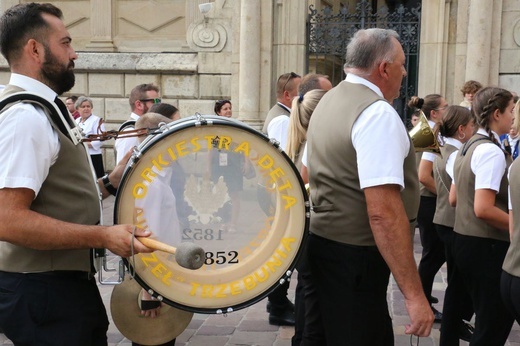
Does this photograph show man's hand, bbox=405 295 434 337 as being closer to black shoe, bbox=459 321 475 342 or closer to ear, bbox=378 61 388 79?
ear, bbox=378 61 388 79

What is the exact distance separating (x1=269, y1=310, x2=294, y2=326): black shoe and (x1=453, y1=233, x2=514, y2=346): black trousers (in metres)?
1.74

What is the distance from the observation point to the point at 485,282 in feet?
13.1

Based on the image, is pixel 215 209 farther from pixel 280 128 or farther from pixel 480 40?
pixel 480 40

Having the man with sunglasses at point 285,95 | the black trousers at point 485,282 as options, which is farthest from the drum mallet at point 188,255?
the man with sunglasses at point 285,95

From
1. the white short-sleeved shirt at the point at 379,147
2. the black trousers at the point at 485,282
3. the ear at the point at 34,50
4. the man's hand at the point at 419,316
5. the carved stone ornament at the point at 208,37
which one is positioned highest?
the carved stone ornament at the point at 208,37

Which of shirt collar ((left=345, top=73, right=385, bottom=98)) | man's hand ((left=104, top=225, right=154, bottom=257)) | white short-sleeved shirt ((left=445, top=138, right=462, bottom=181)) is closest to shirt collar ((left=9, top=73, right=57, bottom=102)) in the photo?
man's hand ((left=104, top=225, right=154, bottom=257))

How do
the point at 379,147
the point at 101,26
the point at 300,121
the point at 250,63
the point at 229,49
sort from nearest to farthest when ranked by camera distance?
the point at 379,147, the point at 300,121, the point at 250,63, the point at 229,49, the point at 101,26

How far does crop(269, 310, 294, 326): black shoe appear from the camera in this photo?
5621 millimetres

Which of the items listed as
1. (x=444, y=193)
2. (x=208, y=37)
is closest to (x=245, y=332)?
(x=444, y=193)

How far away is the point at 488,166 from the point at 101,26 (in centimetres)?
1103

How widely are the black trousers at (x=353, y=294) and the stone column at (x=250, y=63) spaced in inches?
359

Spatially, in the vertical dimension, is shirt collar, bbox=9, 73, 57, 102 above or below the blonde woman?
above

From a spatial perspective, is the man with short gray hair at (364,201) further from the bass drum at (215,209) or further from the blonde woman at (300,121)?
the blonde woman at (300,121)

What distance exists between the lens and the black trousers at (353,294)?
302 centimetres
